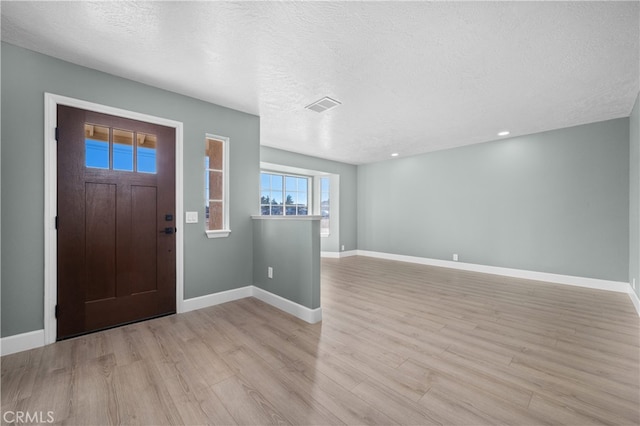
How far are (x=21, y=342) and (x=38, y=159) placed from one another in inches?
61.8

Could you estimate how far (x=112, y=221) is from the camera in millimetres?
2588

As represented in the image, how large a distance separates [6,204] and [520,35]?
172 inches

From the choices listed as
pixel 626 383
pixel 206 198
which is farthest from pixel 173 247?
pixel 626 383

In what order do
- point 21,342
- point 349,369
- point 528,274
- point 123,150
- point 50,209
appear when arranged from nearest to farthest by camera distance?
point 349,369, point 21,342, point 50,209, point 123,150, point 528,274

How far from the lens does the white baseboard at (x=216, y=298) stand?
10.0ft

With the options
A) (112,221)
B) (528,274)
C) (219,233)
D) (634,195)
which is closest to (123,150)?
(112,221)

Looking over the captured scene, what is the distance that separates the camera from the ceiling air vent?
3.20 m

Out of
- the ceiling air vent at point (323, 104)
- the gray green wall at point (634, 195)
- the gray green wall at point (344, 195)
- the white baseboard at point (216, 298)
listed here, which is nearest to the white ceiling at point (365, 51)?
the ceiling air vent at point (323, 104)

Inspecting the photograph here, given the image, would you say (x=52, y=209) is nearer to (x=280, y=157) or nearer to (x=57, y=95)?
(x=57, y=95)

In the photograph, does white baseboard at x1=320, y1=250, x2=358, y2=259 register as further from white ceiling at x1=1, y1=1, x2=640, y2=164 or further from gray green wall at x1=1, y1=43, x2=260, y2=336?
white ceiling at x1=1, y1=1, x2=640, y2=164

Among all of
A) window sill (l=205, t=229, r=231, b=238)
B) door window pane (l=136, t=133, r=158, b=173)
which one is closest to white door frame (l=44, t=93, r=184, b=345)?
door window pane (l=136, t=133, r=158, b=173)

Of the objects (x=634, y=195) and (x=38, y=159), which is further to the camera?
(x=634, y=195)

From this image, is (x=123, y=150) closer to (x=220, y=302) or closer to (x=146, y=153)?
(x=146, y=153)

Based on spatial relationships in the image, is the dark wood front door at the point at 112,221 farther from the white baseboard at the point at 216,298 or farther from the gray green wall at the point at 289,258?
the gray green wall at the point at 289,258
